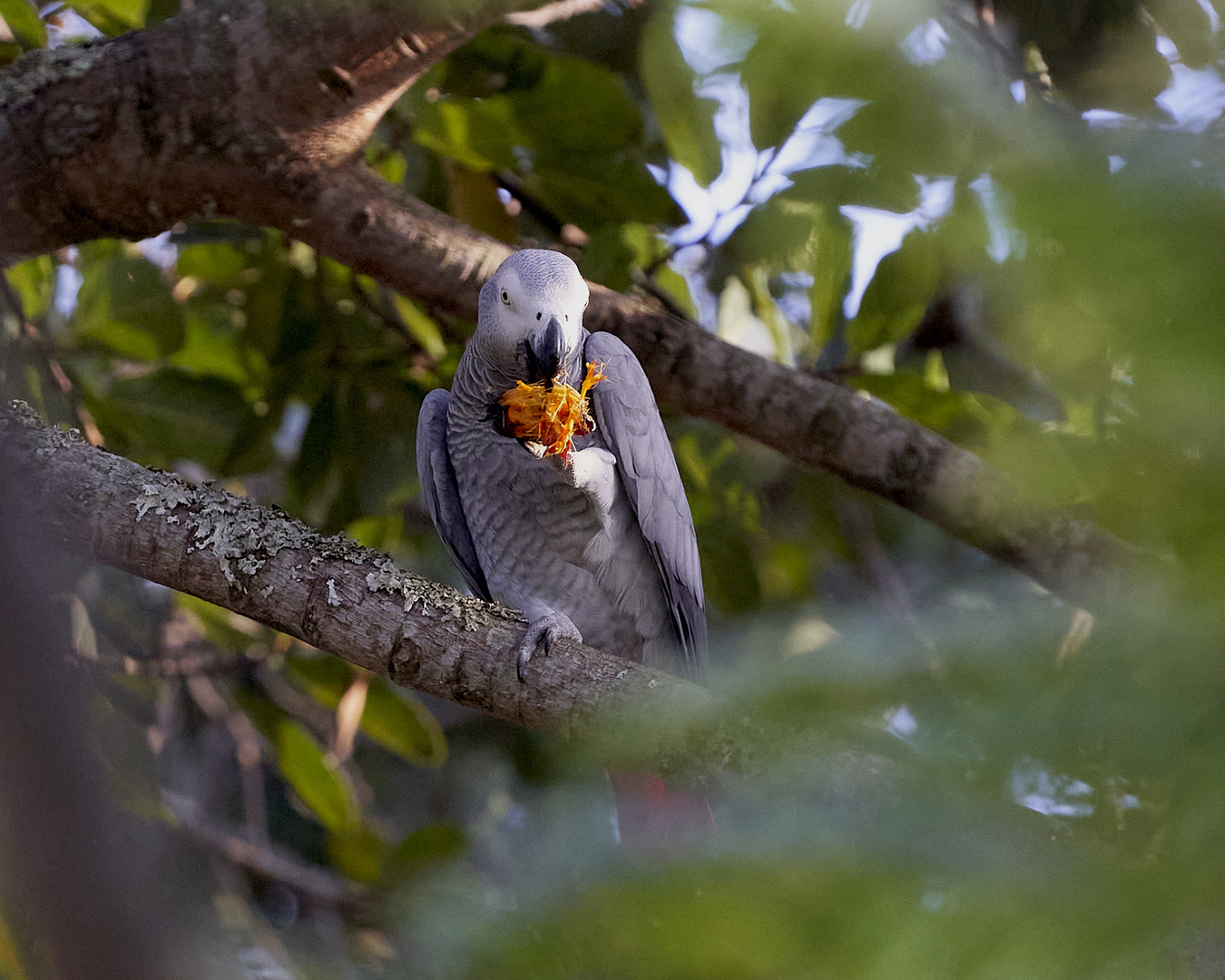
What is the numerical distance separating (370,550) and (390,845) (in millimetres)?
725

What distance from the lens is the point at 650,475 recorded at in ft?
3.31

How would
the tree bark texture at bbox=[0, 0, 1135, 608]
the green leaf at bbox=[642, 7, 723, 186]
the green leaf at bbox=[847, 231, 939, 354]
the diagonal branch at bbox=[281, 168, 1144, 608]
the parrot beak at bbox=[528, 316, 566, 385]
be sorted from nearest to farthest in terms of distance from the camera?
the green leaf at bbox=[642, 7, 723, 186] → the green leaf at bbox=[847, 231, 939, 354] → the parrot beak at bbox=[528, 316, 566, 385] → the tree bark texture at bbox=[0, 0, 1135, 608] → the diagonal branch at bbox=[281, 168, 1144, 608]

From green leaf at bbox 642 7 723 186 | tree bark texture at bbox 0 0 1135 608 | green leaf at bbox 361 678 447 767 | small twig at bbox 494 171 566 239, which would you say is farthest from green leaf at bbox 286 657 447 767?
green leaf at bbox 642 7 723 186

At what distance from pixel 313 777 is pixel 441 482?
470mm

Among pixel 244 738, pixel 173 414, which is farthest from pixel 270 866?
pixel 173 414

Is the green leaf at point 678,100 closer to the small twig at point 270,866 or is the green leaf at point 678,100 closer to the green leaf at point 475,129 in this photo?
the green leaf at point 475,129

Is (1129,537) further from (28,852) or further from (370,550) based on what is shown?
(370,550)

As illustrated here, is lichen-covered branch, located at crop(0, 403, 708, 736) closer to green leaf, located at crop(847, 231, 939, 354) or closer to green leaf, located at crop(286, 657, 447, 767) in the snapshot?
green leaf, located at crop(847, 231, 939, 354)

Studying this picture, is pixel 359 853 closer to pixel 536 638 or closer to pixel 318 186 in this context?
pixel 536 638

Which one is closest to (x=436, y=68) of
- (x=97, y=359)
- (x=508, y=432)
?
(x=508, y=432)

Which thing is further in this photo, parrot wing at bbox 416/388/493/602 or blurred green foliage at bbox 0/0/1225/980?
parrot wing at bbox 416/388/493/602

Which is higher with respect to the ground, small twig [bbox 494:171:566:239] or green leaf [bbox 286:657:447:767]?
small twig [bbox 494:171:566:239]

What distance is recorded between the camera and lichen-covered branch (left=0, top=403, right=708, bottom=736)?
741mm

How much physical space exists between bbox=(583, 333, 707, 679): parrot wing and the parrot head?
70 millimetres
